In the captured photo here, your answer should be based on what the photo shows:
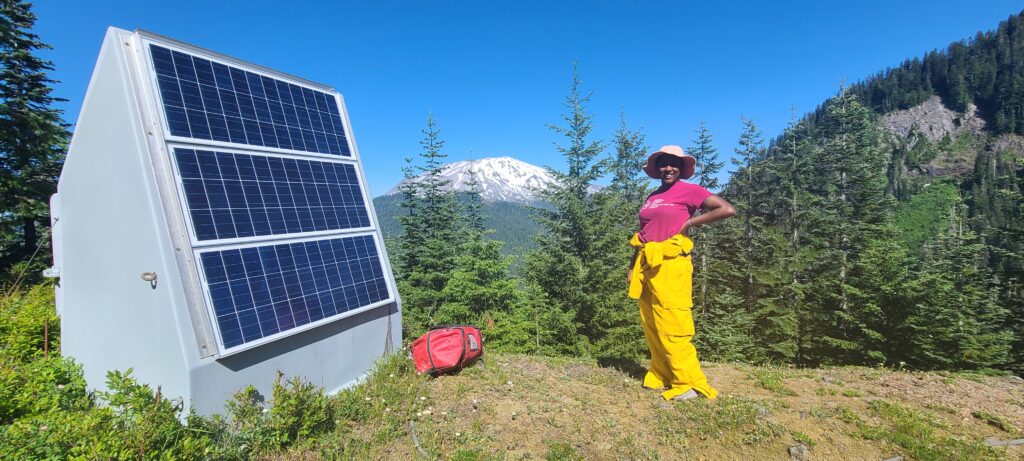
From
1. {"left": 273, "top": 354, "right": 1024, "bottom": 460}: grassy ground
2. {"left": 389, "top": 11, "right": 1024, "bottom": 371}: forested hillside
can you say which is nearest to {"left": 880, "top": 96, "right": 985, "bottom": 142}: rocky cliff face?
{"left": 389, "top": 11, "right": 1024, "bottom": 371}: forested hillside

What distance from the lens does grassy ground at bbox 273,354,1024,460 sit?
461cm

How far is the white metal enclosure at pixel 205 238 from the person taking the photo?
4.50 meters

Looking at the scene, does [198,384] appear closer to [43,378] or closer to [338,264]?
[338,264]

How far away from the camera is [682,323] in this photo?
5.58 m

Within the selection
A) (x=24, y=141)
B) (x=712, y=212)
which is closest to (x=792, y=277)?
(x=712, y=212)

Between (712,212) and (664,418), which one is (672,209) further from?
(664,418)

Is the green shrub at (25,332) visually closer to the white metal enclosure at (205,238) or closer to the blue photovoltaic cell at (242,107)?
the white metal enclosure at (205,238)

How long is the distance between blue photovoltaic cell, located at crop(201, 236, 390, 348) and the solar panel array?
0.01 meters

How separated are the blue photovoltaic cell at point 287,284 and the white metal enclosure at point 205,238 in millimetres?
18

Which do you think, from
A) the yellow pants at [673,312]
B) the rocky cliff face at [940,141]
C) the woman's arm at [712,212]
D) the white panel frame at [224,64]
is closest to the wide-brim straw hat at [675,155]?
the woman's arm at [712,212]

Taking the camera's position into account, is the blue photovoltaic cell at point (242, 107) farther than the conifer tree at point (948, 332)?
No

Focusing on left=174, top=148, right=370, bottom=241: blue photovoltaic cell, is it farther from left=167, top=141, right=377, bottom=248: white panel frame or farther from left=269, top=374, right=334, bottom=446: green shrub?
left=269, top=374, right=334, bottom=446: green shrub

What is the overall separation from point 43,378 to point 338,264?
4021mm

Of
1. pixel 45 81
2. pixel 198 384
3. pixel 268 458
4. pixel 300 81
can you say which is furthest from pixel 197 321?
pixel 45 81
